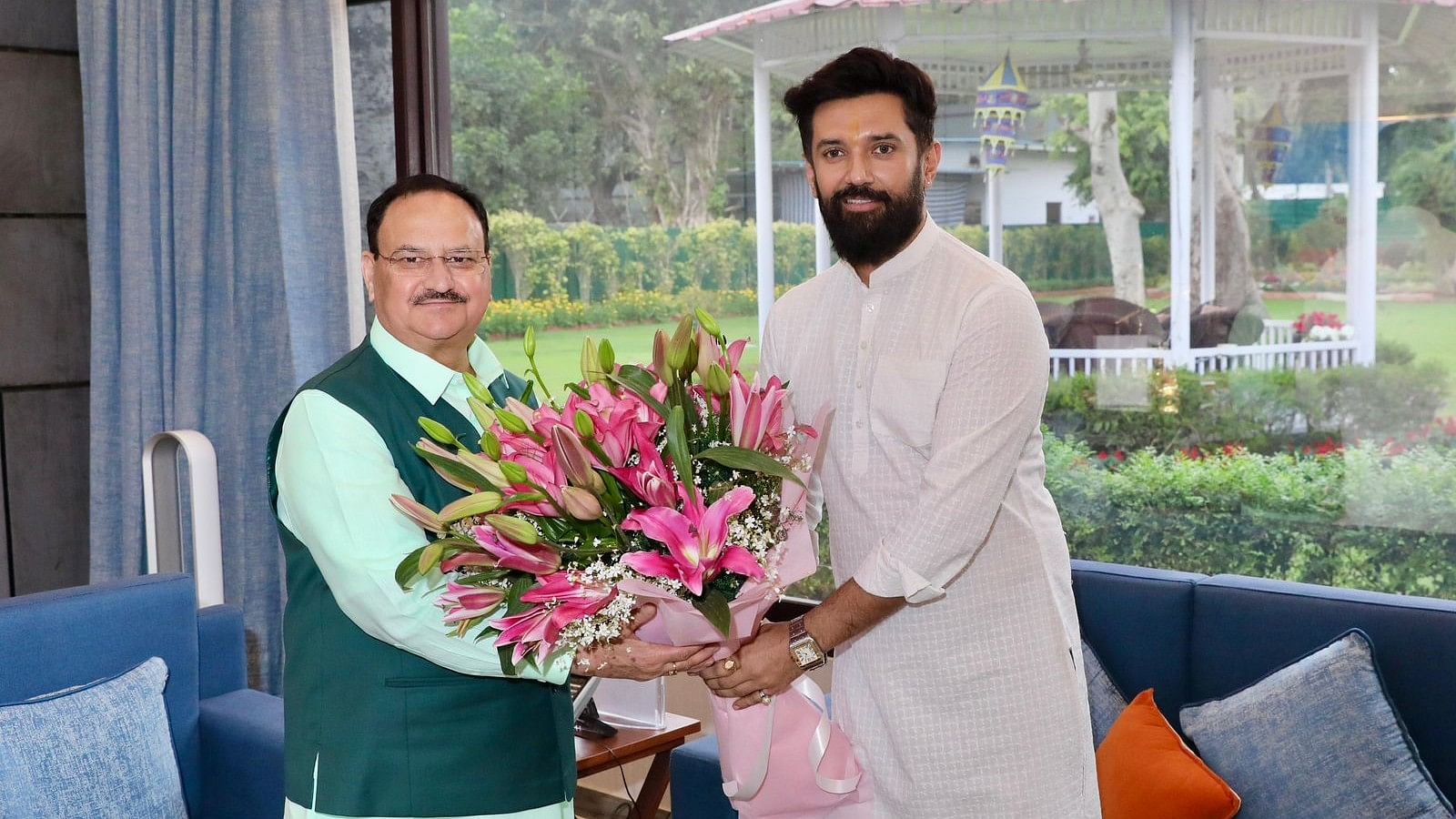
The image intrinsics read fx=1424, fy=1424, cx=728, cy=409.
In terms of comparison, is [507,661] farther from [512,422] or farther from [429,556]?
[512,422]

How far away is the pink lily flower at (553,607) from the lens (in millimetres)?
1457

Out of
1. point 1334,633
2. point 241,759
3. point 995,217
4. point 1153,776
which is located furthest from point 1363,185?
point 241,759

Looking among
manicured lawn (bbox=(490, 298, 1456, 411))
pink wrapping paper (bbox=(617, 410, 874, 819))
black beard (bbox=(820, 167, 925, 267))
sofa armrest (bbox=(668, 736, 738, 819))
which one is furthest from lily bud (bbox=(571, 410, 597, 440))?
sofa armrest (bbox=(668, 736, 738, 819))

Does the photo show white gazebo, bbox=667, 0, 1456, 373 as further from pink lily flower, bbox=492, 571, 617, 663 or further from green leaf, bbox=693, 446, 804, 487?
pink lily flower, bbox=492, 571, 617, 663

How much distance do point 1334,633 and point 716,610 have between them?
1.58 metres

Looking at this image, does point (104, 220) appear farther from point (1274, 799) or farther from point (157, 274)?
point (1274, 799)

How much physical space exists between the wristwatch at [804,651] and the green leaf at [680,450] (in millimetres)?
407

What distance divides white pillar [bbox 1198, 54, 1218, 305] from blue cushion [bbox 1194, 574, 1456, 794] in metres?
0.76

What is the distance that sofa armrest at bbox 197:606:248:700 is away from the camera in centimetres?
305

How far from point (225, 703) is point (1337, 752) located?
7.11ft

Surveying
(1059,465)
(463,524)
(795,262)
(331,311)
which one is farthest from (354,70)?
(463,524)

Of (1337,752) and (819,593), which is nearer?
(1337,752)

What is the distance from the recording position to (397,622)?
1653 millimetres

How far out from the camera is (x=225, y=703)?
298 centimetres
